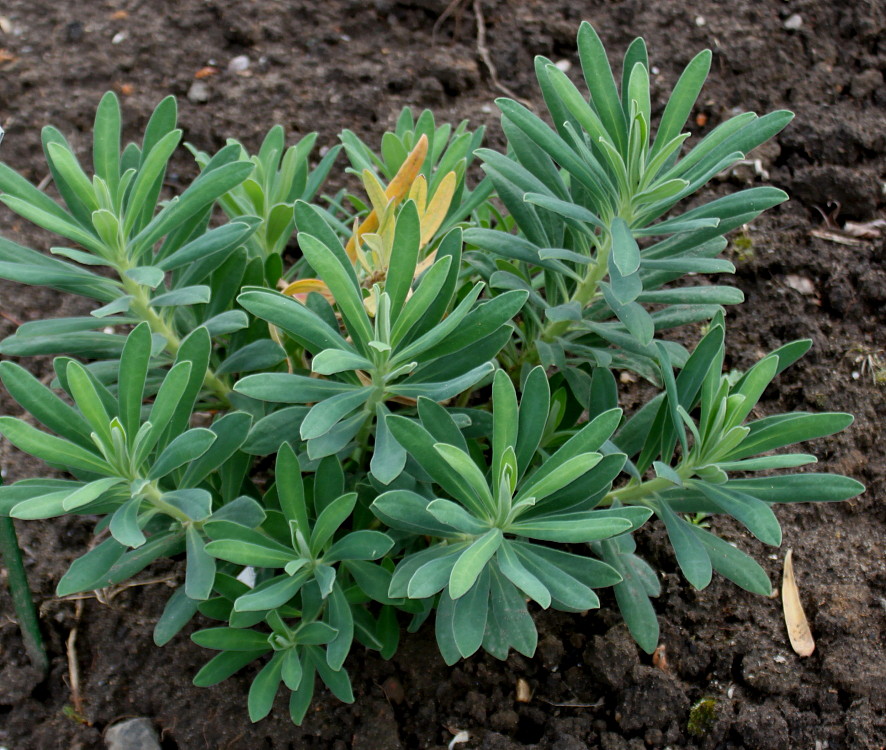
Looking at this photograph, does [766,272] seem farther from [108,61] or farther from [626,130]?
[108,61]

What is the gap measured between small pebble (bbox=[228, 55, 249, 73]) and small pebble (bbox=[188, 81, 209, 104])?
153 millimetres

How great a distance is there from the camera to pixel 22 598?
2.34 meters

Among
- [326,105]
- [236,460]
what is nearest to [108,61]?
[326,105]

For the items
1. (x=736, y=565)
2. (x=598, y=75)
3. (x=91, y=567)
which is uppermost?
(x=598, y=75)

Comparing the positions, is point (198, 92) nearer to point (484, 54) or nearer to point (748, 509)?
point (484, 54)

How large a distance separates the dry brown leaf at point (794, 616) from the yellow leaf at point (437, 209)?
1486mm

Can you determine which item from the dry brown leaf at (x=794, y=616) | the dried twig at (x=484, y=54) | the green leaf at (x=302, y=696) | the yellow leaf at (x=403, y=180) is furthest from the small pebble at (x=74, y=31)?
the dry brown leaf at (x=794, y=616)

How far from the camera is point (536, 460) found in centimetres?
233

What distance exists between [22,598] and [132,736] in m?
0.47

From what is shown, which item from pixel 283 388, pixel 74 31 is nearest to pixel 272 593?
pixel 283 388

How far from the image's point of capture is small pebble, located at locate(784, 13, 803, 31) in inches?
156

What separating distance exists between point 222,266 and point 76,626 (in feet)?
3.83

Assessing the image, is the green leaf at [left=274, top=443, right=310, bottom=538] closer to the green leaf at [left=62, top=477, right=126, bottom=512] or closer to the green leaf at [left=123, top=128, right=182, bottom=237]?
the green leaf at [left=62, top=477, right=126, bottom=512]

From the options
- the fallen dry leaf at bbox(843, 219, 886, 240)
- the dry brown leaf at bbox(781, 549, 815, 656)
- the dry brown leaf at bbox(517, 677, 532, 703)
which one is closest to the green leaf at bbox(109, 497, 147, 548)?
the dry brown leaf at bbox(517, 677, 532, 703)
